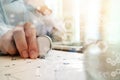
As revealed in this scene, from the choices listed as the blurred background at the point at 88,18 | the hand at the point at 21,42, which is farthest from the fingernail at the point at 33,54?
the blurred background at the point at 88,18

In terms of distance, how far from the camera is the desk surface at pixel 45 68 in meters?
0.50

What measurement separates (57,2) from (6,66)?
0.27m

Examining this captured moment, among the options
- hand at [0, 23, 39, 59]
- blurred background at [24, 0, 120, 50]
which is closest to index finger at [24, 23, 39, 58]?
hand at [0, 23, 39, 59]

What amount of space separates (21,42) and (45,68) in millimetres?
152

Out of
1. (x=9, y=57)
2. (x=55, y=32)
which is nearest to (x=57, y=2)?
(x=55, y=32)

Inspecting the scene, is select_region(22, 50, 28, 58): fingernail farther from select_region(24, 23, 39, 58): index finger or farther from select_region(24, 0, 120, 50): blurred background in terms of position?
select_region(24, 0, 120, 50): blurred background

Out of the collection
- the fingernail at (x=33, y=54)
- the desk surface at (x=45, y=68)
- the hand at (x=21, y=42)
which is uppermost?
the hand at (x=21, y=42)

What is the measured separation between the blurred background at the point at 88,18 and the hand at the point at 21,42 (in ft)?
A: 0.38

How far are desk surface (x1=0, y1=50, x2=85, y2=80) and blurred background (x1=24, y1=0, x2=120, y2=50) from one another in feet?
0.23

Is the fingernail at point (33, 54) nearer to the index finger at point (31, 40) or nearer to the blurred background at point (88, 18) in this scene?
the index finger at point (31, 40)

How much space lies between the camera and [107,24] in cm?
44

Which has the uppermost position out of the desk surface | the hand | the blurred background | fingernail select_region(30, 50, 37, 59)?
the blurred background

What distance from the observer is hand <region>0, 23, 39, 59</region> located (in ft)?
2.15

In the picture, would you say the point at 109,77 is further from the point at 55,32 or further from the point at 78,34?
the point at 55,32
